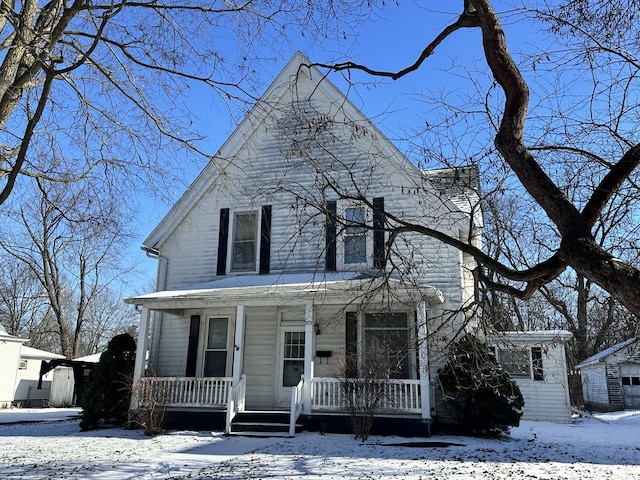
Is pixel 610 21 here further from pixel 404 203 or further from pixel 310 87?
pixel 310 87

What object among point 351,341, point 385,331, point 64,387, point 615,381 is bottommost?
point 64,387

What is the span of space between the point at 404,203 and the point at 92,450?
884cm

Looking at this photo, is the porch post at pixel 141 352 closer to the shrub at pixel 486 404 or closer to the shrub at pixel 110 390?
the shrub at pixel 110 390

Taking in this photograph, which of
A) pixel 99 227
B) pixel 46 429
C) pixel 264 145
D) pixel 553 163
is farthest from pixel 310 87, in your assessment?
pixel 46 429

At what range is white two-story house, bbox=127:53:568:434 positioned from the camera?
11281 mm

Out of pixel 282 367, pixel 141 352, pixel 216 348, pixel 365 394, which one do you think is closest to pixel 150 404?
pixel 141 352

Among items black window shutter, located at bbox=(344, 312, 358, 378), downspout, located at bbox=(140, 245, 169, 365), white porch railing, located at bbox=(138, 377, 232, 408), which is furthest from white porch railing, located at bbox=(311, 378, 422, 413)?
downspout, located at bbox=(140, 245, 169, 365)

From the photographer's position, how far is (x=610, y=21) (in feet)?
16.9

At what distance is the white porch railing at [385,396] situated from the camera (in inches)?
427

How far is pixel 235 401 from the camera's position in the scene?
38.5 feet

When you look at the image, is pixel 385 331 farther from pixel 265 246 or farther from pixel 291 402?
pixel 265 246

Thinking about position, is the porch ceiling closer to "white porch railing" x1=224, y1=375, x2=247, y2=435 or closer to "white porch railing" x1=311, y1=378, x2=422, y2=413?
"white porch railing" x1=311, y1=378, x2=422, y2=413

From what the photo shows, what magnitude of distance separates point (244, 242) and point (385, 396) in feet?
20.4

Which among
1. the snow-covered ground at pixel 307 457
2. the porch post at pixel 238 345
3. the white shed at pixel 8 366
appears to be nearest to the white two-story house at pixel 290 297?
the porch post at pixel 238 345
